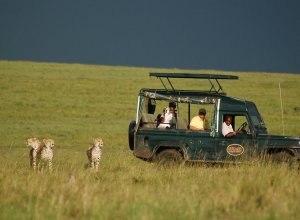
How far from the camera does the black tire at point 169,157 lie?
14906 mm

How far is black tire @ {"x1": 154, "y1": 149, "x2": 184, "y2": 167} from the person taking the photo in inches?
587

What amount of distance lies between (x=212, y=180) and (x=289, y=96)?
122ft

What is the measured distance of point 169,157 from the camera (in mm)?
14961

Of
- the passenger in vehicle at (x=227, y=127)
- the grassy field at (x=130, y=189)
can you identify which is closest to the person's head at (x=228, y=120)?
the passenger in vehicle at (x=227, y=127)

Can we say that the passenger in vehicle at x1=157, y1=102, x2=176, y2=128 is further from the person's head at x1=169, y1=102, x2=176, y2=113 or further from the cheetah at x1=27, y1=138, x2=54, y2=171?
the cheetah at x1=27, y1=138, x2=54, y2=171

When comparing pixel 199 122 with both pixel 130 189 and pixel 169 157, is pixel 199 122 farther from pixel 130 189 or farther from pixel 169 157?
pixel 130 189

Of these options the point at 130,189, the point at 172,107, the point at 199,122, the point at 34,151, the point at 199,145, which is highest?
the point at 172,107

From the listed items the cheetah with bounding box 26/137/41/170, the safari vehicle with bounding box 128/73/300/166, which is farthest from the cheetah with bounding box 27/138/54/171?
the safari vehicle with bounding box 128/73/300/166

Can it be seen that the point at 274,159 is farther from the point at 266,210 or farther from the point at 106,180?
the point at 266,210

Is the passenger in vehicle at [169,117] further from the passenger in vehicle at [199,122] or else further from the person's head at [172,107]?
the passenger in vehicle at [199,122]

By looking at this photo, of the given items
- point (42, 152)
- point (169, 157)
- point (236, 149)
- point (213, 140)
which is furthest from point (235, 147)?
point (42, 152)

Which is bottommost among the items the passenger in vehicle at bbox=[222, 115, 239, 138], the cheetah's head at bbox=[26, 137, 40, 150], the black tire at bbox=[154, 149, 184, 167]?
the black tire at bbox=[154, 149, 184, 167]

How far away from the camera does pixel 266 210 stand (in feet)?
30.7

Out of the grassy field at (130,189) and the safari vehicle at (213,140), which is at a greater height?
the safari vehicle at (213,140)
